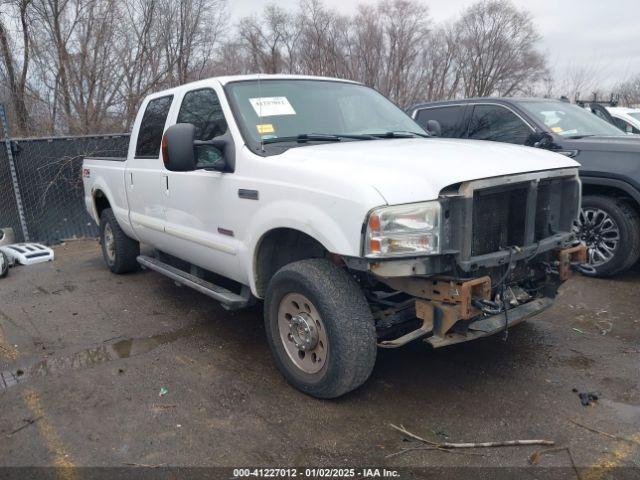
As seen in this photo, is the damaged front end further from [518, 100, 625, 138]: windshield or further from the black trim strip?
[518, 100, 625, 138]: windshield

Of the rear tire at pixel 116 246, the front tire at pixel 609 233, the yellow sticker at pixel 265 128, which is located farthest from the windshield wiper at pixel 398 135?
the rear tire at pixel 116 246

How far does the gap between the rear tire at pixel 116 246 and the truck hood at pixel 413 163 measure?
347 cm

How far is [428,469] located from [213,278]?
3535 mm

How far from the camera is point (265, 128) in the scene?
12.5ft

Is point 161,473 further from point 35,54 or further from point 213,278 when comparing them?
point 35,54

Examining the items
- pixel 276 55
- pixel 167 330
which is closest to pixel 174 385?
pixel 167 330

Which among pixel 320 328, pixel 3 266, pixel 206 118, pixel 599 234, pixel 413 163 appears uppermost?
pixel 206 118

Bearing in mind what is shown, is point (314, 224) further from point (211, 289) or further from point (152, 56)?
point (152, 56)

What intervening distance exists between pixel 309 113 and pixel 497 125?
3.39m

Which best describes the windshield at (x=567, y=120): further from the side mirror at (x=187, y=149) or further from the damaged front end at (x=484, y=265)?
the side mirror at (x=187, y=149)

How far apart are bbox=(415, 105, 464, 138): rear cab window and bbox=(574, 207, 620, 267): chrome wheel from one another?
204 centimetres

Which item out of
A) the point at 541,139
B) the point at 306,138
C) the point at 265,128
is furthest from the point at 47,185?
the point at 541,139

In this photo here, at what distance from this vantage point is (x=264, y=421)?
10.5ft

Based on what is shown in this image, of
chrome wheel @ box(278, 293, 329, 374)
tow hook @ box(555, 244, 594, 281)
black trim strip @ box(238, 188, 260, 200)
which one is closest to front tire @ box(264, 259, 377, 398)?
chrome wheel @ box(278, 293, 329, 374)
